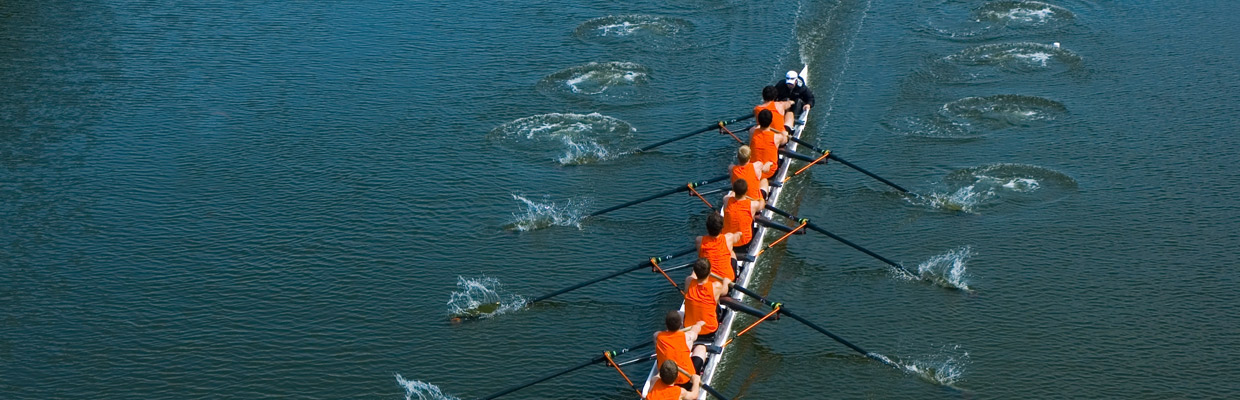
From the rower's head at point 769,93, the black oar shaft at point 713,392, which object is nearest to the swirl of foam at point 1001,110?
the rower's head at point 769,93

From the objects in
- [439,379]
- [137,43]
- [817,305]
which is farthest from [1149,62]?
[137,43]

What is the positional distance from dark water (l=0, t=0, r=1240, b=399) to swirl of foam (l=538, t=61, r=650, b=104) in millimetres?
91

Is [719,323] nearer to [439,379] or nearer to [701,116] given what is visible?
[439,379]

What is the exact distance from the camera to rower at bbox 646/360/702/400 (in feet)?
46.5

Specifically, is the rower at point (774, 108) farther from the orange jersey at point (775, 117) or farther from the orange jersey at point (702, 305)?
the orange jersey at point (702, 305)

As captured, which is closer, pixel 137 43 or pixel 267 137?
pixel 267 137

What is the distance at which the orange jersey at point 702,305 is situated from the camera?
53.5ft

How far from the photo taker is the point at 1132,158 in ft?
74.7

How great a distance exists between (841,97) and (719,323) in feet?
31.9

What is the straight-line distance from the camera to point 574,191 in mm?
22359

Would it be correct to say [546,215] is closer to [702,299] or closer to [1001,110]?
[702,299]

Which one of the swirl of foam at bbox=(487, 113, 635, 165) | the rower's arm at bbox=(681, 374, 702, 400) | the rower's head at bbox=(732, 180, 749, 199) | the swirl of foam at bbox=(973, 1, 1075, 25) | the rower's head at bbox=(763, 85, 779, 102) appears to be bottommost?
the swirl of foam at bbox=(487, 113, 635, 165)

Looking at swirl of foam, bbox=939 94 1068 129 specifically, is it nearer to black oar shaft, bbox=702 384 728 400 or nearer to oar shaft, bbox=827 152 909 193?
oar shaft, bbox=827 152 909 193

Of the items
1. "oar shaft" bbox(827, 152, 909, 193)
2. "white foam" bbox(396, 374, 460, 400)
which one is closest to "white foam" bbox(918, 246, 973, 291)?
"oar shaft" bbox(827, 152, 909, 193)
